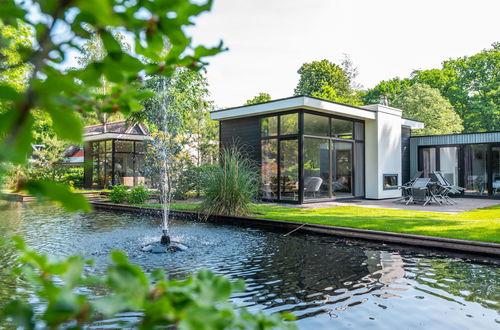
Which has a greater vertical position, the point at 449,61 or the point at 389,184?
the point at 449,61

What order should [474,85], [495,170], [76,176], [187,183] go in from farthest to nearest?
[474,85] → [76,176] → [495,170] → [187,183]

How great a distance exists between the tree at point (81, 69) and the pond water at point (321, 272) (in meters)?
2.75

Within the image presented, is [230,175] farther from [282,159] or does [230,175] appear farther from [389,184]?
[389,184]

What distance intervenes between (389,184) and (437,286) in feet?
34.0

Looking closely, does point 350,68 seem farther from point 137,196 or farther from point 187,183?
point 137,196

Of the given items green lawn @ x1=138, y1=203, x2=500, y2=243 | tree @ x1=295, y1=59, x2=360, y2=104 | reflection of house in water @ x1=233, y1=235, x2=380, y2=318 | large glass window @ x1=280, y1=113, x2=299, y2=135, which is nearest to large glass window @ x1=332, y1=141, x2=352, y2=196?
large glass window @ x1=280, y1=113, x2=299, y2=135

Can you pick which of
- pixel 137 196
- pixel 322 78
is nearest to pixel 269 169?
pixel 137 196

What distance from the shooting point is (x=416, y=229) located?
6.32m

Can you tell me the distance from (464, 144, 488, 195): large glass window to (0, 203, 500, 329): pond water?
422 inches

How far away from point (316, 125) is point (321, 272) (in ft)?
25.7

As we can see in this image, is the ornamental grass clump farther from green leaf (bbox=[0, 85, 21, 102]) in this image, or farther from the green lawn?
green leaf (bbox=[0, 85, 21, 102])

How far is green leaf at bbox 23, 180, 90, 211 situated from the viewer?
460 mm

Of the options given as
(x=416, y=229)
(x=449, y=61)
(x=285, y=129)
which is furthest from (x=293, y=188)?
(x=449, y=61)

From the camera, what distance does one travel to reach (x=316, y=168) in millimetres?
11812
